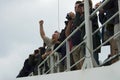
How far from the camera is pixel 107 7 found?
23.0 ft

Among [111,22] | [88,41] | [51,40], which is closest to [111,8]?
[111,22]

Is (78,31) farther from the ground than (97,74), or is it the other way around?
(78,31)

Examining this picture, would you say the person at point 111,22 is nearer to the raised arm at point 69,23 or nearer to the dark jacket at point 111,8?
the dark jacket at point 111,8

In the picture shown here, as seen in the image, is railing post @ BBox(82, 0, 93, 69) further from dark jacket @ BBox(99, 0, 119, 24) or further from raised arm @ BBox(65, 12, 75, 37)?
raised arm @ BBox(65, 12, 75, 37)

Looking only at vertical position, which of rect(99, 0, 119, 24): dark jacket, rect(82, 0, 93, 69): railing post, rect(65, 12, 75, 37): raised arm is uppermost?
rect(65, 12, 75, 37): raised arm

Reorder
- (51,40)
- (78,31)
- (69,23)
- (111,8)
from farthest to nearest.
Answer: (51,40), (69,23), (78,31), (111,8)

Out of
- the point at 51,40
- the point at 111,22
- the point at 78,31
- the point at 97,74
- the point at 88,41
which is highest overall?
the point at 51,40

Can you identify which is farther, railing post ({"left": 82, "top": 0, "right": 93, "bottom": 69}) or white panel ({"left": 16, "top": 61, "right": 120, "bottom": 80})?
railing post ({"left": 82, "top": 0, "right": 93, "bottom": 69})

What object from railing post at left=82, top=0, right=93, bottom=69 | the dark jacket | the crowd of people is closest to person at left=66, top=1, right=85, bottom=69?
the crowd of people

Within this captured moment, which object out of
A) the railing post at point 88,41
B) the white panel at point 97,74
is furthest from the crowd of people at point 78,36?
the white panel at point 97,74

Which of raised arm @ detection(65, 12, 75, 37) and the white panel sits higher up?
raised arm @ detection(65, 12, 75, 37)

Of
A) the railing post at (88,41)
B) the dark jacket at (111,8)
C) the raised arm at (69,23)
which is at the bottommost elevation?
the railing post at (88,41)

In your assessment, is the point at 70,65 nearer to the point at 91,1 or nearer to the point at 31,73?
the point at 91,1

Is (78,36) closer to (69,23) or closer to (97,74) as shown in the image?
(69,23)
